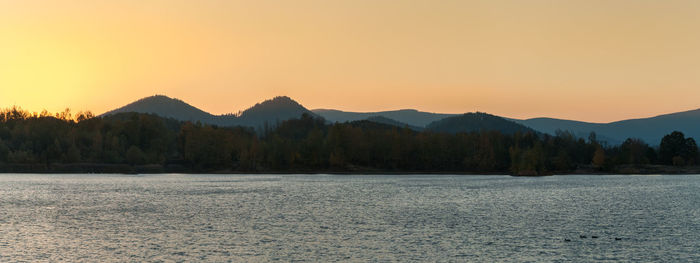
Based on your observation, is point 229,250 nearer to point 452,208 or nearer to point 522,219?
point 522,219

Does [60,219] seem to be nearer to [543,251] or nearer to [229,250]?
[229,250]

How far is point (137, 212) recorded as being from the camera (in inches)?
3187

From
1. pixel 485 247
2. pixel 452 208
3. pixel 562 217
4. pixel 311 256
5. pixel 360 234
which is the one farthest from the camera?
pixel 452 208

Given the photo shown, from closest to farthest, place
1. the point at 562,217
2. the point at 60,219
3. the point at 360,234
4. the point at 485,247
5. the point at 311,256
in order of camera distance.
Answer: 1. the point at 311,256
2. the point at 485,247
3. the point at 360,234
4. the point at 60,219
5. the point at 562,217

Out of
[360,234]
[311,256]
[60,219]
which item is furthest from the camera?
[60,219]

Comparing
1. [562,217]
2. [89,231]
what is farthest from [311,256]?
[562,217]

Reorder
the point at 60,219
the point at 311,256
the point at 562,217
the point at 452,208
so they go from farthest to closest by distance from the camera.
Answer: the point at 452,208
the point at 562,217
the point at 60,219
the point at 311,256

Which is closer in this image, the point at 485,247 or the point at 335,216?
the point at 485,247

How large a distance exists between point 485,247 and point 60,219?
49.5m

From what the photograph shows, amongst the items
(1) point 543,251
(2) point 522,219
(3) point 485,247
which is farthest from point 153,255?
(2) point 522,219

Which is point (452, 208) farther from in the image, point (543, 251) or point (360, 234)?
point (543, 251)

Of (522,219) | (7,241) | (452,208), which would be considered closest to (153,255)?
(7,241)

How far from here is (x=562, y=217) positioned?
7700cm

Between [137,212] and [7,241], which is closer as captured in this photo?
[7,241]
